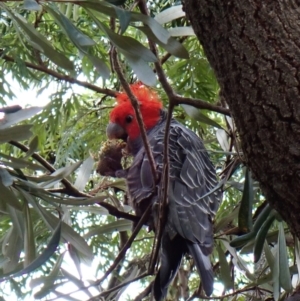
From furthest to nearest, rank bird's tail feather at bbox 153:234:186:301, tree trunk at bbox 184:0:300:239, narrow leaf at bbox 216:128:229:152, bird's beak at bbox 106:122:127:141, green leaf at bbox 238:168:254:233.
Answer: bird's beak at bbox 106:122:127:141 → narrow leaf at bbox 216:128:229:152 → bird's tail feather at bbox 153:234:186:301 → green leaf at bbox 238:168:254:233 → tree trunk at bbox 184:0:300:239

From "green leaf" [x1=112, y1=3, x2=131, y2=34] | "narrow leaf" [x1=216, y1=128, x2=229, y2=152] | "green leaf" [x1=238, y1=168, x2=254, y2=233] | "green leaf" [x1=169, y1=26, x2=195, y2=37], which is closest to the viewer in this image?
"green leaf" [x1=112, y1=3, x2=131, y2=34]

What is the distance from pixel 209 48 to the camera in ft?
2.89

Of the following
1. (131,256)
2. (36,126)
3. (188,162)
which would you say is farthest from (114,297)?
(131,256)

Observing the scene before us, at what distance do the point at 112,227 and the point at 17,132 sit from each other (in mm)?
526

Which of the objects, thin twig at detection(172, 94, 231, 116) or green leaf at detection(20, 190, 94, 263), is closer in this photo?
thin twig at detection(172, 94, 231, 116)

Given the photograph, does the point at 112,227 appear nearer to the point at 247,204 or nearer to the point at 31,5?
the point at 247,204

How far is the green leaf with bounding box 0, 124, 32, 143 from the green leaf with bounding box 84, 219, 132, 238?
49 centimetres

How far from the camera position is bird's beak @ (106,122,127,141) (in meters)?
1.95

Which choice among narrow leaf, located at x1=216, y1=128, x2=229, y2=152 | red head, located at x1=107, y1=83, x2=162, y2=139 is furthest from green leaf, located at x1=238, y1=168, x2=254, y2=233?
red head, located at x1=107, y1=83, x2=162, y2=139

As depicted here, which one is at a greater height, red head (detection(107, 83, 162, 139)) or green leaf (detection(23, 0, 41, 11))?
green leaf (detection(23, 0, 41, 11))

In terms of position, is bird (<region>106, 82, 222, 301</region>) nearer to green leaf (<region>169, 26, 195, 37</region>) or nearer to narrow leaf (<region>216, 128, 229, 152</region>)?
narrow leaf (<region>216, 128, 229, 152</region>)

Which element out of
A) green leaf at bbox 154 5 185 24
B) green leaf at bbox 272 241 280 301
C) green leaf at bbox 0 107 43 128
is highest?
green leaf at bbox 154 5 185 24

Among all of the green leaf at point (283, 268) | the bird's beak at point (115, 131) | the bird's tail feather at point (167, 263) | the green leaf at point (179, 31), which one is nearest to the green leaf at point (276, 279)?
the green leaf at point (283, 268)

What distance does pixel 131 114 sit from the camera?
203cm
